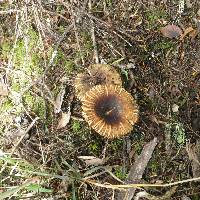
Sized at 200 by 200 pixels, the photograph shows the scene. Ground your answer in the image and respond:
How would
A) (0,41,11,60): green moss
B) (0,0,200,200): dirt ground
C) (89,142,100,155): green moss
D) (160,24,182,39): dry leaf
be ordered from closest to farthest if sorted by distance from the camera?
(0,0,200,200): dirt ground → (89,142,100,155): green moss → (0,41,11,60): green moss → (160,24,182,39): dry leaf

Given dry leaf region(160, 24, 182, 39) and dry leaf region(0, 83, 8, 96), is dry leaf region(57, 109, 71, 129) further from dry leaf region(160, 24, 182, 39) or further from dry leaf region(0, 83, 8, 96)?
dry leaf region(160, 24, 182, 39)

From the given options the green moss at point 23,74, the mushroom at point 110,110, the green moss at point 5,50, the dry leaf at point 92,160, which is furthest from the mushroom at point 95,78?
the green moss at point 5,50

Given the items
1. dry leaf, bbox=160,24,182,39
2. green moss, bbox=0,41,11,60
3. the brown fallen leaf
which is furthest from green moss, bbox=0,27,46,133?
dry leaf, bbox=160,24,182,39

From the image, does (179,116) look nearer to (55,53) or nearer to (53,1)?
(55,53)

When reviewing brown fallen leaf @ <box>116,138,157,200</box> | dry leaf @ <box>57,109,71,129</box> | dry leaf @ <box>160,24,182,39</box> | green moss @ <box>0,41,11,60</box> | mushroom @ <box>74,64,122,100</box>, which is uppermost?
dry leaf @ <box>160,24,182,39</box>

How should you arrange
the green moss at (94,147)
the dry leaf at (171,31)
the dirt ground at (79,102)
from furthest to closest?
1. the dry leaf at (171,31)
2. the green moss at (94,147)
3. the dirt ground at (79,102)

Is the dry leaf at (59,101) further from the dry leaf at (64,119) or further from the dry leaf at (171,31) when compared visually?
the dry leaf at (171,31)

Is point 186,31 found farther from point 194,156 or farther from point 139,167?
point 139,167
